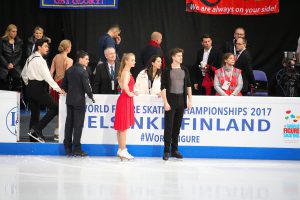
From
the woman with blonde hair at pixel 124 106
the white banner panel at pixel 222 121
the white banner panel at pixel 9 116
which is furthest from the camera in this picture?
the white banner panel at pixel 9 116

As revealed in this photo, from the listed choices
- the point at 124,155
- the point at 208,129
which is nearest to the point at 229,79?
the point at 208,129

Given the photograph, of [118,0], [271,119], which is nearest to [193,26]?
[118,0]

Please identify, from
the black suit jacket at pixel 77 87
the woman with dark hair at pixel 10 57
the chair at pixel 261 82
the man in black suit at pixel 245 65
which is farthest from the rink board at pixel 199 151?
the woman with dark hair at pixel 10 57

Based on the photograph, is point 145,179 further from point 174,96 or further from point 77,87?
point 77,87

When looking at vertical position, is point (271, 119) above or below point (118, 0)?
below

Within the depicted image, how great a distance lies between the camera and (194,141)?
29.9ft

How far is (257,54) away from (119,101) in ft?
15.7

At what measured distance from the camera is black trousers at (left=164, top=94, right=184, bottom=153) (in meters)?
8.72

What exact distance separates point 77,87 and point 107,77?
798 mm

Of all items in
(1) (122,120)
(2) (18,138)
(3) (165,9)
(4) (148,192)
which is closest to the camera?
(4) (148,192)

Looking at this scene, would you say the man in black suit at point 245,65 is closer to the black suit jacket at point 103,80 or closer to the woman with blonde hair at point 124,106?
the black suit jacket at point 103,80

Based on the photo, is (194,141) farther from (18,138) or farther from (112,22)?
(112,22)

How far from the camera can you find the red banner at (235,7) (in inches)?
485

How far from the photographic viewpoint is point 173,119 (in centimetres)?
881
